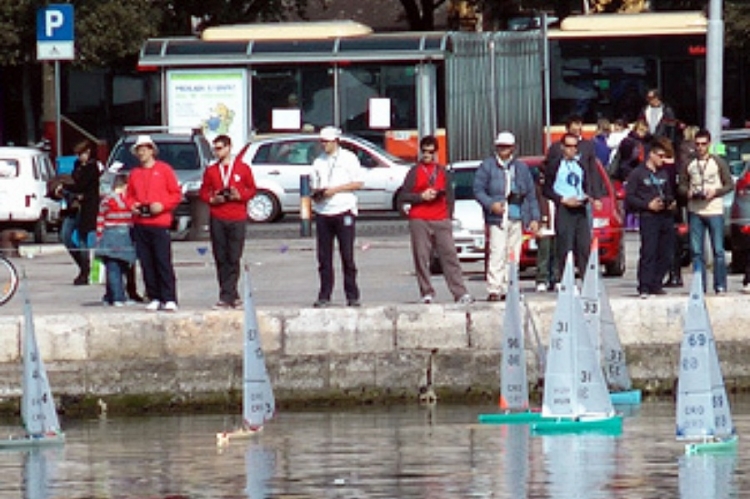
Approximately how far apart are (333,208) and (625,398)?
321cm

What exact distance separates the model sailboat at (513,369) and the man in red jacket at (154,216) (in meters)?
3.84

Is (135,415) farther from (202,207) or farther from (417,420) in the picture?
(202,207)

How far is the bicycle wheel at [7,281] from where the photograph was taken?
24.1m

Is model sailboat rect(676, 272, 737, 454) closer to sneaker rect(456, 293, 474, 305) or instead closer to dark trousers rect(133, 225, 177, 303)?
sneaker rect(456, 293, 474, 305)

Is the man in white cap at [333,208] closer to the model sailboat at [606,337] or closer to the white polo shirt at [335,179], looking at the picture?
the white polo shirt at [335,179]

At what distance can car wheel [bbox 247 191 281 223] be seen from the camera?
3959 cm

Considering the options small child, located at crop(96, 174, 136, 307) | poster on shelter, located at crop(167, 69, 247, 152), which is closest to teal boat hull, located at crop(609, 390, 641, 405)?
small child, located at crop(96, 174, 136, 307)

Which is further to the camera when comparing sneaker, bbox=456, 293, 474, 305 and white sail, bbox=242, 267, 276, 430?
sneaker, bbox=456, 293, 474, 305

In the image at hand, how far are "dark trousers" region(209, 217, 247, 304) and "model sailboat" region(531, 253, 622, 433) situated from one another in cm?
461

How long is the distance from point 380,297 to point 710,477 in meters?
9.88

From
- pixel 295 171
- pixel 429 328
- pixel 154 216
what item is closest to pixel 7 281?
pixel 154 216

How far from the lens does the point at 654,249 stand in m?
22.8

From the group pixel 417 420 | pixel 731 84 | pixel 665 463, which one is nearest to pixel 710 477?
pixel 665 463

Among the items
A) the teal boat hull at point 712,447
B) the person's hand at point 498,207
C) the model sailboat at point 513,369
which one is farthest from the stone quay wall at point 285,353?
the teal boat hull at point 712,447
